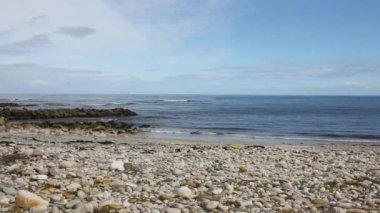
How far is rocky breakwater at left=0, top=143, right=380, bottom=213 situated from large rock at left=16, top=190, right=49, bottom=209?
0.07ft

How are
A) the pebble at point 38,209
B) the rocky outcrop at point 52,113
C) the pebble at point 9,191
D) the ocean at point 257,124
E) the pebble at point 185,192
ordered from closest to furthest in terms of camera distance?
the pebble at point 38,209, the pebble at point 9,191, the pebble at point 185,192, the ocean at point 257,124, the rocky outcrop at point 52,113

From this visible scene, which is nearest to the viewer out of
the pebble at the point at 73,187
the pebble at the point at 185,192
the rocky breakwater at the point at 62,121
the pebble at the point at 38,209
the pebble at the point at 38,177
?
the pebble at the point at 38,209

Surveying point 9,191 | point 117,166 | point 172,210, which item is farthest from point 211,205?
point 117,166

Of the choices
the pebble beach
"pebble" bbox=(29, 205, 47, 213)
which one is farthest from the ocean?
"pebble" bbox=(29, 205, 47, 213)

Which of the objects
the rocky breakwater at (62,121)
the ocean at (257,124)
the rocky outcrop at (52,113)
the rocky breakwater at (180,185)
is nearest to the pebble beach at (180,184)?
the rocky breakwater at (180,185)

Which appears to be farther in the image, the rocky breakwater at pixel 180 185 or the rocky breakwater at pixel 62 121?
the rocky breakwater at pixel 62 121

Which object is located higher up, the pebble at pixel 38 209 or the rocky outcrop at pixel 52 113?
the pebble at pixel 38 209

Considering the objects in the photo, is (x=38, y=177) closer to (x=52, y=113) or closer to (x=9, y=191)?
(x=9, y=191)

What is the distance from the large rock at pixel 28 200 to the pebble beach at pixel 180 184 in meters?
0.02

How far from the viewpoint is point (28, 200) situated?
24.3 ft

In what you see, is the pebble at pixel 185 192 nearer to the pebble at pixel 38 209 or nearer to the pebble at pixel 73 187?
the pebble at pixel 73 187

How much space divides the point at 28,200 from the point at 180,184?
3463 mm

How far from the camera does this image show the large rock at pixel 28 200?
737 cm

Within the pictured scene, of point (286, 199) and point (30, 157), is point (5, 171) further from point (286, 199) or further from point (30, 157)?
point (286, 199)
